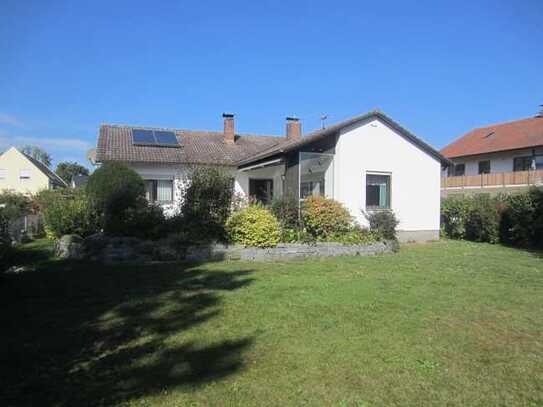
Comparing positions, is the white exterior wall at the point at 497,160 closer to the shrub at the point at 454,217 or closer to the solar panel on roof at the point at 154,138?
the shrub at the point at 454,217

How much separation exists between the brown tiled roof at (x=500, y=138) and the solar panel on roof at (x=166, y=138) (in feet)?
80.9

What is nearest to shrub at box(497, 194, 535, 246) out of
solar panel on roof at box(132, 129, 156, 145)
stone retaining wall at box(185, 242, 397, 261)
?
stone retaining wall at box(185, 242, 397, 261)

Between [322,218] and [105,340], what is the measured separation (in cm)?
882

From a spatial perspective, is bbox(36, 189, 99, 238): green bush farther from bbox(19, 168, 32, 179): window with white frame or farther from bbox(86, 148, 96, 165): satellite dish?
bbox(19, 168, 32, 179): window with white frame

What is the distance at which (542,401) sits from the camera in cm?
365

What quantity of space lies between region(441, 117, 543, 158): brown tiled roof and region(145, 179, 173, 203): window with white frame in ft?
83.1

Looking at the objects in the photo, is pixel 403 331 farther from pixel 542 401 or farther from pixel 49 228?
pixel 49 228

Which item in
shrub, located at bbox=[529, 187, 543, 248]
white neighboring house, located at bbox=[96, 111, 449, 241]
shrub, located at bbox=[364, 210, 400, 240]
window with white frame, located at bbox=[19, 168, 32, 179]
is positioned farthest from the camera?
window with white frame, located at bbox=[19, 168, 32, 179]

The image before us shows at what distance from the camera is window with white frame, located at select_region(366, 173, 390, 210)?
57.1 feet

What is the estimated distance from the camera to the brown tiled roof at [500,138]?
31089 mm

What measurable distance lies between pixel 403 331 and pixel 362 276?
376 cm

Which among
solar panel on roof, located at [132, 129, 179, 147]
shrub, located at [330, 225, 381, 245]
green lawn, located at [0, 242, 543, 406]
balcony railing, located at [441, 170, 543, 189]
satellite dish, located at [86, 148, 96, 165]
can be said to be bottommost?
green lawn, located at [0, 242, 543, 406]

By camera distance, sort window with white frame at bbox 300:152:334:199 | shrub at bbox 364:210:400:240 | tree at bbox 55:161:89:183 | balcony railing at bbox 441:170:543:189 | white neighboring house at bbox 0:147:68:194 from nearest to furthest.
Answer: shrub at bbox 364:210:400:240
window with white frame at bbox 300:152:334:199
balcony railing at bbox 441:170:543:189
white neighboring house at bbox 0:147:68:194
tree at bbox 55:161:89:183

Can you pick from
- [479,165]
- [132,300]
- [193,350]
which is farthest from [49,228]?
[479,165]
